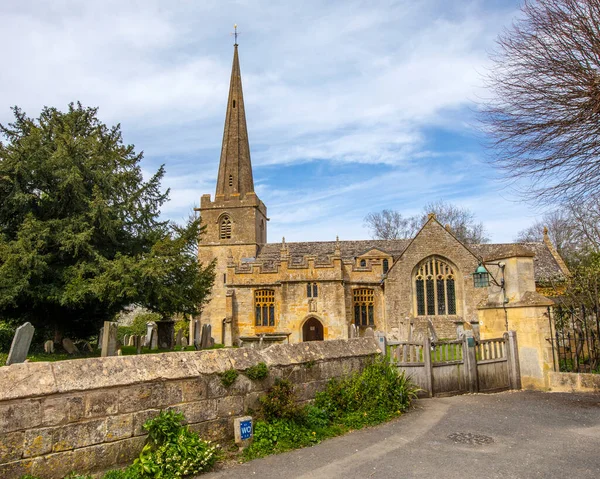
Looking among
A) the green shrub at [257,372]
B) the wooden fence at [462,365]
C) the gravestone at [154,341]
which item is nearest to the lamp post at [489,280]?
the wooden fence at [462,365]

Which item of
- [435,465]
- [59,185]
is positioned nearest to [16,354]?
[435,465]

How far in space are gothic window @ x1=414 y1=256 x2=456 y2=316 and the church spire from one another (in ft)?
54.5

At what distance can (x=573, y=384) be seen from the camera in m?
9.18

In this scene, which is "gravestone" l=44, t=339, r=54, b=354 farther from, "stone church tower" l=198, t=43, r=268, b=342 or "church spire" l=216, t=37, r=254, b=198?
"church spire" l=216, t=37, r=254, b=198

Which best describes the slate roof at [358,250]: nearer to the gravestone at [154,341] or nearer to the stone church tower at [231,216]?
the stone church tower at [231,216]

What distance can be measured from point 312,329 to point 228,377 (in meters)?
22.8

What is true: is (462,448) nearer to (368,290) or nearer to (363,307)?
(363,307)

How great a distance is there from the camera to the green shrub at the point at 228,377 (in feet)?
18.9

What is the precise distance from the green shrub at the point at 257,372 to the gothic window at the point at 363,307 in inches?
908

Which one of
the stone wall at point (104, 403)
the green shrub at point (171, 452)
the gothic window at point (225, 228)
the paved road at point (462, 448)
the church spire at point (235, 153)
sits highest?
the church spire at point (235, 153)

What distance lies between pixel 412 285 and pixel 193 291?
14559 millimetres

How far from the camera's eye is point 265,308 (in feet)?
95.5

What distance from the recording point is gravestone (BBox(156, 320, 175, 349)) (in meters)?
19.2

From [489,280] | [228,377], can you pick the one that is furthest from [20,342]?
[489,280]
